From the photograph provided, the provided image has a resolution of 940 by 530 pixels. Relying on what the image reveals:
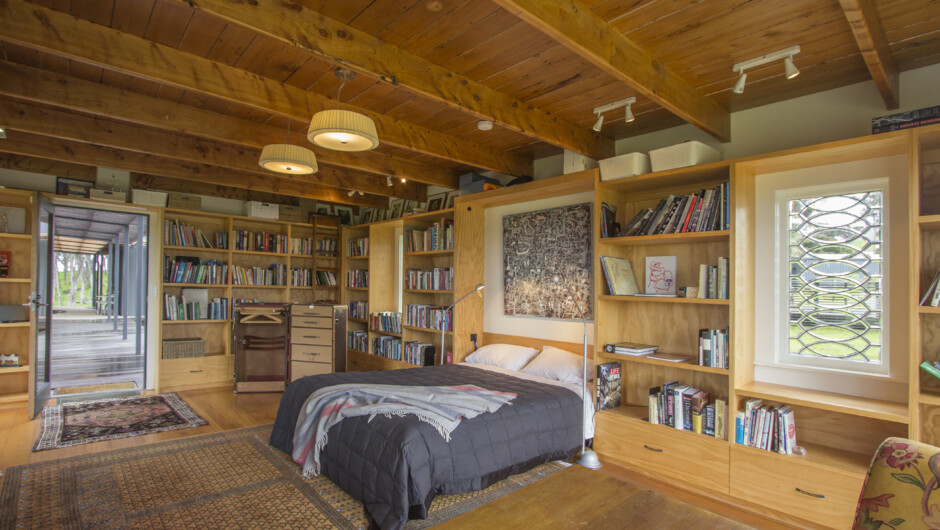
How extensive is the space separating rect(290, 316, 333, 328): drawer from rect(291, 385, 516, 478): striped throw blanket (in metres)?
2.56

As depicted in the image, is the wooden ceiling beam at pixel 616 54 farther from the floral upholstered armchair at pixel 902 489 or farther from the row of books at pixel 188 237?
the row of books at pixel 188 237

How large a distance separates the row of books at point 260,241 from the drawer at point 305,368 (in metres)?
1.67

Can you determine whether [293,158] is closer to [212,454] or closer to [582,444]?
[212,454]

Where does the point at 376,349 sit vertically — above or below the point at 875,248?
below

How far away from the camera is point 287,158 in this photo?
325cm

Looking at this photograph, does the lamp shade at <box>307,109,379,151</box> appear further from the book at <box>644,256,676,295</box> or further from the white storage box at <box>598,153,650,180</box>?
the book at <box>644,256,676,295</box>

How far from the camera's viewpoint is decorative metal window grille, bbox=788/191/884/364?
2785mm

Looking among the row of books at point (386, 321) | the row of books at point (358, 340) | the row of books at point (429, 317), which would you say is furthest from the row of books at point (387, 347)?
the row of books at point (429, 317)

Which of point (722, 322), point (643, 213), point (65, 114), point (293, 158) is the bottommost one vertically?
point (722, 322)

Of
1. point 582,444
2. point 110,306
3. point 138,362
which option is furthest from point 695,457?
point 110,306

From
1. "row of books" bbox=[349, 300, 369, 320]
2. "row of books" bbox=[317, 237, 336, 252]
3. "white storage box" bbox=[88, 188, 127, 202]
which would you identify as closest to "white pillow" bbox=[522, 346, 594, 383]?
"row of books" bbox=[349, 300, 369, 320]

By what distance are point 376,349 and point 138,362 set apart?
420cm

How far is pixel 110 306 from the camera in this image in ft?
43.0

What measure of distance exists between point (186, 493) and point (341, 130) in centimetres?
234
